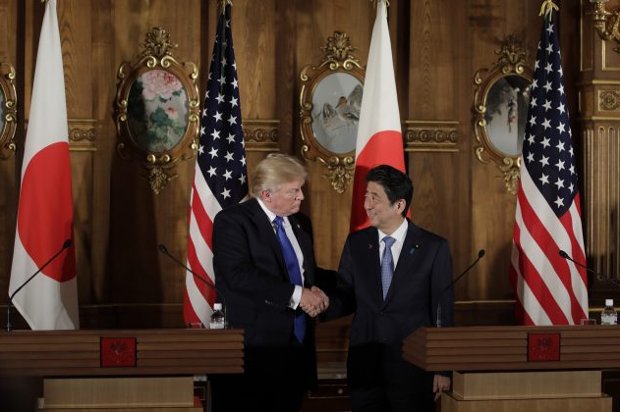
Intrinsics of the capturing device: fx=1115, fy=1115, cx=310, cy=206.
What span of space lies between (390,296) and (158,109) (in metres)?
2.88

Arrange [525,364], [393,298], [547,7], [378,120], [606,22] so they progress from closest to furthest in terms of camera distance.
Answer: [525,364] → [393,298] → [378,120] → [547,7] → [606,22]

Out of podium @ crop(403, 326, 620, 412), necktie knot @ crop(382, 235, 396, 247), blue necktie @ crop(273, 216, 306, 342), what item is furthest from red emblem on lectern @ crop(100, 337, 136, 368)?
necktie knot @ crop(382, 235, 396, 247)

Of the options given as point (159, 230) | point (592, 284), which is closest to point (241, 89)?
point (159, 230)

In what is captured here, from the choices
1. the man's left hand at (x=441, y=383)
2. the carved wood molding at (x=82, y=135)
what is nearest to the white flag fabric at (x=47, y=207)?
the carved wood molding at (x=82, y=135)

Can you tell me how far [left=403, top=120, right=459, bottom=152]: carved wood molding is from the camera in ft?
25.2

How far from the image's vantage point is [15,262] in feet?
21.9

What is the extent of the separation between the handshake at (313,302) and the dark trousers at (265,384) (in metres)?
0.21

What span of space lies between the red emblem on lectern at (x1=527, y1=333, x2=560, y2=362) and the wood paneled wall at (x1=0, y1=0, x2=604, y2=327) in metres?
2.97

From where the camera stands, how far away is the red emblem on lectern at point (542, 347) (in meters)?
4.77

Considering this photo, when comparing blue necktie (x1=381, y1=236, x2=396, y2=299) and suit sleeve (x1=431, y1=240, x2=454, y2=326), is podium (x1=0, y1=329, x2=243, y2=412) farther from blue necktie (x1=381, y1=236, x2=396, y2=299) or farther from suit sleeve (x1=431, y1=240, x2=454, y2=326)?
suit sleeve (x1=431, y1=240, x2=454, y2=326)

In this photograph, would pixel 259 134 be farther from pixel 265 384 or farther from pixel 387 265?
pixel 265 384

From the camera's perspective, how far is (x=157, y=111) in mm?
7449

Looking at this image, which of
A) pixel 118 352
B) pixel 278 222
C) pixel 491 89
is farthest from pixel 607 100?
pixel 118 352

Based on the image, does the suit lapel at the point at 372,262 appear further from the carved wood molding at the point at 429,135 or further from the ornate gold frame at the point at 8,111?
the ornate gold frame at the point at 8,111
